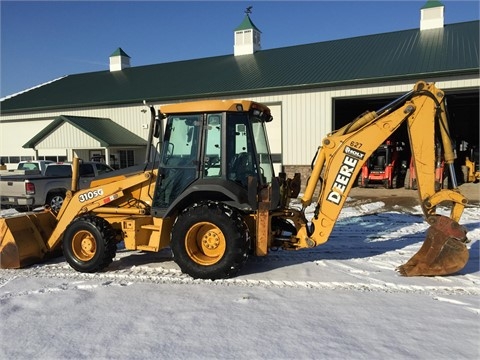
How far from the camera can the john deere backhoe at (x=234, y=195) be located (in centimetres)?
559

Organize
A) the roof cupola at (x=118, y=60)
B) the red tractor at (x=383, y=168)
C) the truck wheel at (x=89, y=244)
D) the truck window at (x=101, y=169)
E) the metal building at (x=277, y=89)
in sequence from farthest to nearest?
the roof cupola at (x=118, y=60) → the red tractor at (x=383, y=168) → the metal building at (x=277, y=89) → the truck window at (x=101, y=169) → the truck wheel at (x=89, y=244)

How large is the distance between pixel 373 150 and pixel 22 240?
17.8ft

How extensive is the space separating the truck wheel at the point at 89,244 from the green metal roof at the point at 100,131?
52.5 ft

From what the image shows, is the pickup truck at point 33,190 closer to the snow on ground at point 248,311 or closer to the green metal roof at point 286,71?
the snow on ground at point 248,311

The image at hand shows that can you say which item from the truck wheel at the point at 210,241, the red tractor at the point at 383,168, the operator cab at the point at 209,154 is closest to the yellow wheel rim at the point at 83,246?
the operator cab at the point at 209,154

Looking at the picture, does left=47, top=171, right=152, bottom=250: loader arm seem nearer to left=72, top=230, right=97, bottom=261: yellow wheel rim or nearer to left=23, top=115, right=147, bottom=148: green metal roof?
Result: left=72, top=230, right=97, bottom=261: yellow wheel rim

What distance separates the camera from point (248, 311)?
4.57 metres

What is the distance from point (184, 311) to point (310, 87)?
51.3 feet

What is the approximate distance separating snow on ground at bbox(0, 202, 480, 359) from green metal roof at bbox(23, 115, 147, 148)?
16.0 m

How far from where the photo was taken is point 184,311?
4598mm

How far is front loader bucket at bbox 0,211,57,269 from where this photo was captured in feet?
20.8

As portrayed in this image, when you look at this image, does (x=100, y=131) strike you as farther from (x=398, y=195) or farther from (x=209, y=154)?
(x=209, y=154)

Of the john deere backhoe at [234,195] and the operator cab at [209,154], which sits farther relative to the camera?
the operator cab at [209,154]

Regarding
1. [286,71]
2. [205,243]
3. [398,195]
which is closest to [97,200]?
[205,243]
